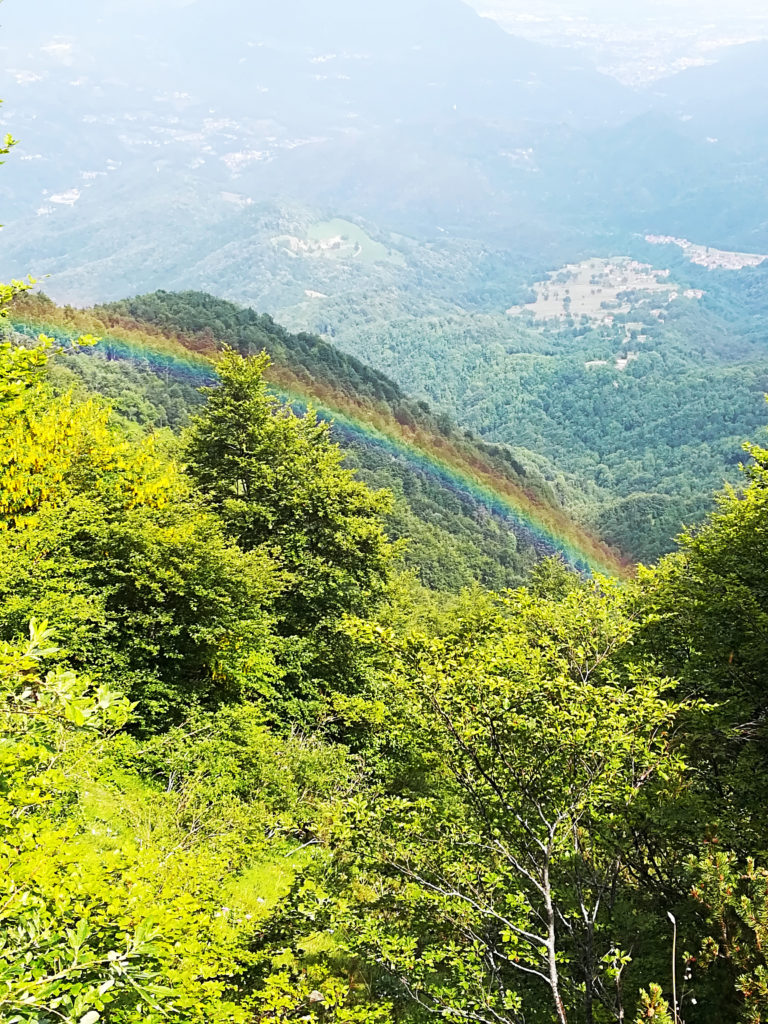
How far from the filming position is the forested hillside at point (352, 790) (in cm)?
454

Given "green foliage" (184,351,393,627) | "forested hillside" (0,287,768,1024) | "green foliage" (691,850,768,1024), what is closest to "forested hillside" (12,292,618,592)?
"green foliage" (184,351,393,627)

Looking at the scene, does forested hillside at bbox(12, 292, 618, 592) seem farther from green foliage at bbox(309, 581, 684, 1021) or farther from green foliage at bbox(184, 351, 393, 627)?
green foliage at bbox(309, 581, 684, 1021)

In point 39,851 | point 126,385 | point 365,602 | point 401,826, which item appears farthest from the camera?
point 126,385

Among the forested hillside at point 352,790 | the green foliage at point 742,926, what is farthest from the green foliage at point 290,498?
the green foliage at point 742,926

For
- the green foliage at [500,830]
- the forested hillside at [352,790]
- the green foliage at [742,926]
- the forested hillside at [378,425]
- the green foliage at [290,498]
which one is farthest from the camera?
the forested hillside at [378,425]

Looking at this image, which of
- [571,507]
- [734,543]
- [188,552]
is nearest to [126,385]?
[188,552]

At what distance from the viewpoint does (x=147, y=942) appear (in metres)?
3.78

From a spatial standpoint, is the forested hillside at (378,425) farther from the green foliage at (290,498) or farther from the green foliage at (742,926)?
the green foliage at (742,926)

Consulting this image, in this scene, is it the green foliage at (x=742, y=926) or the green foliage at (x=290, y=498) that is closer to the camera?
the green foliage at (x=742, y=926)

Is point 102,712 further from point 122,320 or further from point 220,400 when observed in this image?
point 122,320

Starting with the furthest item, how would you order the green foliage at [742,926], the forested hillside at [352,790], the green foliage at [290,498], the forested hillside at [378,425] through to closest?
the forested hillside at [378,425] < the green foliage at [290,498] < the forested hillside at [352,790] < the green foliage at [742,926]

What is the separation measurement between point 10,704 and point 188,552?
402 inches

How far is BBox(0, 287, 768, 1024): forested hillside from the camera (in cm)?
454

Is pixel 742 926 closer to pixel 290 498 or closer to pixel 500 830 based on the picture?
pixel 500 830
